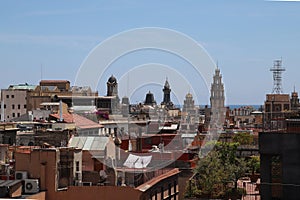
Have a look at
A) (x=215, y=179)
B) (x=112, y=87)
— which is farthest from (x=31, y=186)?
(x=112, y=87)

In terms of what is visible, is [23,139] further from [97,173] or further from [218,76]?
[218,76]

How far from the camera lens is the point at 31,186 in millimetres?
7145

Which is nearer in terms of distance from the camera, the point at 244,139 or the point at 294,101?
the point at 244,139

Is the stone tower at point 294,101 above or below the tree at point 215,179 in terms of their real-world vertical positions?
above

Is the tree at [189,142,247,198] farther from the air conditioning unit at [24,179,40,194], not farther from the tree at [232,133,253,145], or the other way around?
the tree at [232,133,253,145]

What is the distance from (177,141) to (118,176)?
5471 millimetres

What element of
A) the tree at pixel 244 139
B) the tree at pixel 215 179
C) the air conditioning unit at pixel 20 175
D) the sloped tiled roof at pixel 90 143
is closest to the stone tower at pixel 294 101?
the tree at pixel 244 139

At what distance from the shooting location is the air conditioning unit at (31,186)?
278 inches

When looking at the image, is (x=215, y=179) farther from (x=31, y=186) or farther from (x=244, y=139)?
(x=244, y=139)

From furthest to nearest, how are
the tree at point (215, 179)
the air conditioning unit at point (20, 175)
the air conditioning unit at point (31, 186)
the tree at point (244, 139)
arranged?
the tree at point (244, 139), the air conditioning unit at point (20, 175), the air conditioning unit at point (31, 186), the tree at point (215, 179)

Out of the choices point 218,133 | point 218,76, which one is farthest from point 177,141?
point 218,76

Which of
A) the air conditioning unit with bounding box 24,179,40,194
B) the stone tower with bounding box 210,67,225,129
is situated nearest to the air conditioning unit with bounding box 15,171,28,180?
the air conditioning unit with bounding box 24,179,40,194

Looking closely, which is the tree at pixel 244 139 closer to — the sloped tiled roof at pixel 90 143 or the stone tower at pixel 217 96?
the sloped tiled roof at pixel 90 143

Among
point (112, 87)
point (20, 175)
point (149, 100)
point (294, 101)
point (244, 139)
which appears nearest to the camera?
point (20, 175)
